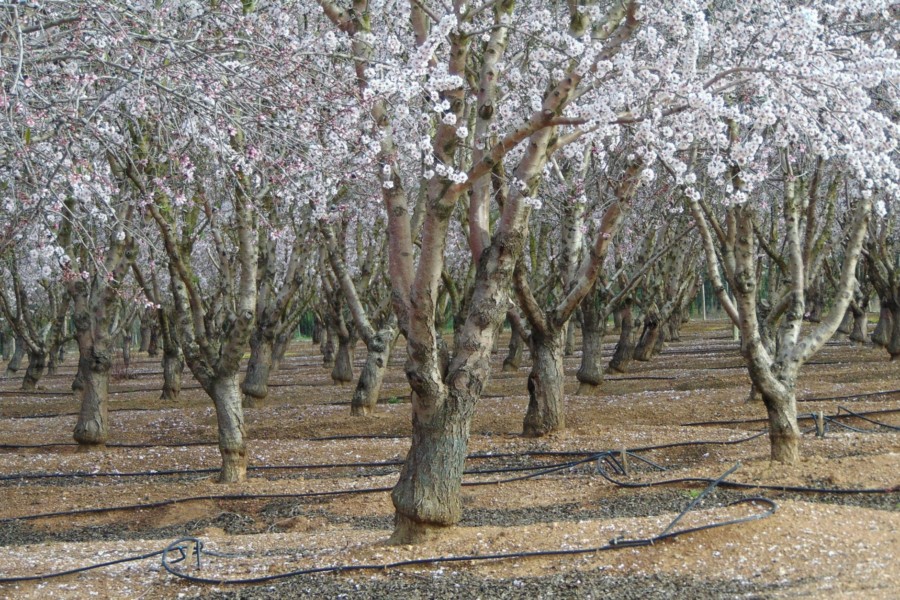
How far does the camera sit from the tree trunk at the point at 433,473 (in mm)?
7211

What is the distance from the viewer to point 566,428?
1281 centimetres

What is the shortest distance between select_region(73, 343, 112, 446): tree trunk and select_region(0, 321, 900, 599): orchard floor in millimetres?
265

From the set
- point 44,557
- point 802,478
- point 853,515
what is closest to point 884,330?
point 802,478

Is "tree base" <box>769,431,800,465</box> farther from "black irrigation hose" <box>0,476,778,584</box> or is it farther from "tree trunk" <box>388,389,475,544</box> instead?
A: "tree trunk" <box>388,389,475,544</box>

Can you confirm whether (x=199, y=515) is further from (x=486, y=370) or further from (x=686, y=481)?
(x=686, y=481)

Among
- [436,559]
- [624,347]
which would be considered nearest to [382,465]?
[436,559]

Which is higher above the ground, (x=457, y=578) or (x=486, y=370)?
(x=486, y=370)

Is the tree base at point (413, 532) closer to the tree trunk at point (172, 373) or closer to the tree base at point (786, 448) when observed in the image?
the tree base at point (786, 448)

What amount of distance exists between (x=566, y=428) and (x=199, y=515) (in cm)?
515

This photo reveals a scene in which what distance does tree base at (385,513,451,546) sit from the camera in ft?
23.7

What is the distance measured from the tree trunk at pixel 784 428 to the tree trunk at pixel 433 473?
145 inches

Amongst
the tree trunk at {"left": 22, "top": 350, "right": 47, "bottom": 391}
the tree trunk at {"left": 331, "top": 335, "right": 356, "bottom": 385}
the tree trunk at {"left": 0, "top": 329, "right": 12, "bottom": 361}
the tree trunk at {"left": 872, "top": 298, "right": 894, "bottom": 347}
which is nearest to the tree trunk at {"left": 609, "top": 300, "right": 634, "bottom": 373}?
the tree trunk at {"left": 872, "top": 298, "right": 894, "bottom": 347}

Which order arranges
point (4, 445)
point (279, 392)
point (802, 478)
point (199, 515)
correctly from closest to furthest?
point (802, 478) → point (199, 515) → point (4, 445) → point (279, 392)

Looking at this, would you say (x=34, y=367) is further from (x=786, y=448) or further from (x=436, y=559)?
(x=436, y=559)
